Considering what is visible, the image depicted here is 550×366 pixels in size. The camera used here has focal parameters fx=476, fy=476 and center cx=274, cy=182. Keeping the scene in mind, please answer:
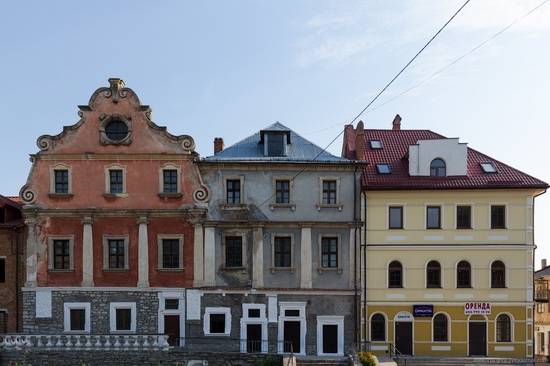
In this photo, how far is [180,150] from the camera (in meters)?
27.7

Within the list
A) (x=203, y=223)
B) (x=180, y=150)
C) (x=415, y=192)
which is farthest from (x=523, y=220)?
(x=180, y=150)

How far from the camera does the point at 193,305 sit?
1060 inches

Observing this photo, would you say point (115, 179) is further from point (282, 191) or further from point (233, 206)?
point (282, 191)

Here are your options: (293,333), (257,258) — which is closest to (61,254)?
(257,258)

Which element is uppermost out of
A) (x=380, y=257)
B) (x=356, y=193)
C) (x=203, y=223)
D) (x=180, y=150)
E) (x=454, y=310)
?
(x=180, y=150)

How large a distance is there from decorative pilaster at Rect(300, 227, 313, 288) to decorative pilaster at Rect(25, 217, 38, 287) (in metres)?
15.2

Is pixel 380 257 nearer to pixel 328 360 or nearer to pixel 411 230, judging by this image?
pixel 411 230

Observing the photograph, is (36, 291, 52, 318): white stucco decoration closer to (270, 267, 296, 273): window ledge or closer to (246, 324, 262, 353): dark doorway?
(246, 324, 262, 353): dark doorway

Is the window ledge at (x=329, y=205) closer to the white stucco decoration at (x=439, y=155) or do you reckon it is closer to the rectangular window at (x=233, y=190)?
the rectangular window at (x=233, y=190)

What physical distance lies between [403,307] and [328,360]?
17.8ft

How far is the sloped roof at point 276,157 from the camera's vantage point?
27.6 metres

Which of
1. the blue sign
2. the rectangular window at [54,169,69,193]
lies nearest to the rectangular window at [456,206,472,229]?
the blue sign

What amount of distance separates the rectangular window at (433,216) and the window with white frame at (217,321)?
1267 centimetres

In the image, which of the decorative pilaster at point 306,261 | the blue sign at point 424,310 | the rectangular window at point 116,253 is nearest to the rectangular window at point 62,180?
the rectangular window at point 116,253
